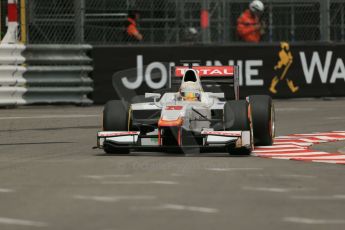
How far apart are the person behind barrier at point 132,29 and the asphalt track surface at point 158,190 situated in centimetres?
761

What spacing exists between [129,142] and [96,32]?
9.91 metres

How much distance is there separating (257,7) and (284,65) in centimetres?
162

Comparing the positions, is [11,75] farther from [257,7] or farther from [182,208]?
[182,208]

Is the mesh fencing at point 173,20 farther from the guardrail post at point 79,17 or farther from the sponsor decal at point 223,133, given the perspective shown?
the sponsor decal at point 223,133

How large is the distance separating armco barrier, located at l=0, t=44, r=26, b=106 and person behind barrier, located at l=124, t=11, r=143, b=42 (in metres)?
2.17

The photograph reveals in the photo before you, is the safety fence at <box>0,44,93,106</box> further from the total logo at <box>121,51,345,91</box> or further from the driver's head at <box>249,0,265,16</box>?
the driver's head at <box>249,0,265,16</box>

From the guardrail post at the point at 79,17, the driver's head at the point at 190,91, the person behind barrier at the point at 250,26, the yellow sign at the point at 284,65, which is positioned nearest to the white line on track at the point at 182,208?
the driver's head at the point at 190,91

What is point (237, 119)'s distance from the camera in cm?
1184

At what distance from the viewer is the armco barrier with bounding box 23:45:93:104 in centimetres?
2086

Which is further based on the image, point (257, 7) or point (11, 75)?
point (257, 7)

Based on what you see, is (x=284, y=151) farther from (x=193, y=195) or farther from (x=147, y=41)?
(x=147, y=41)

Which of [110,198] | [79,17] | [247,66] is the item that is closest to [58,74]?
[79,17]

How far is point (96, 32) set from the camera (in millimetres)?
21328

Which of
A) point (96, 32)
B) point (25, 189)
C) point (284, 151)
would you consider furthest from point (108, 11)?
point (25, 189)
